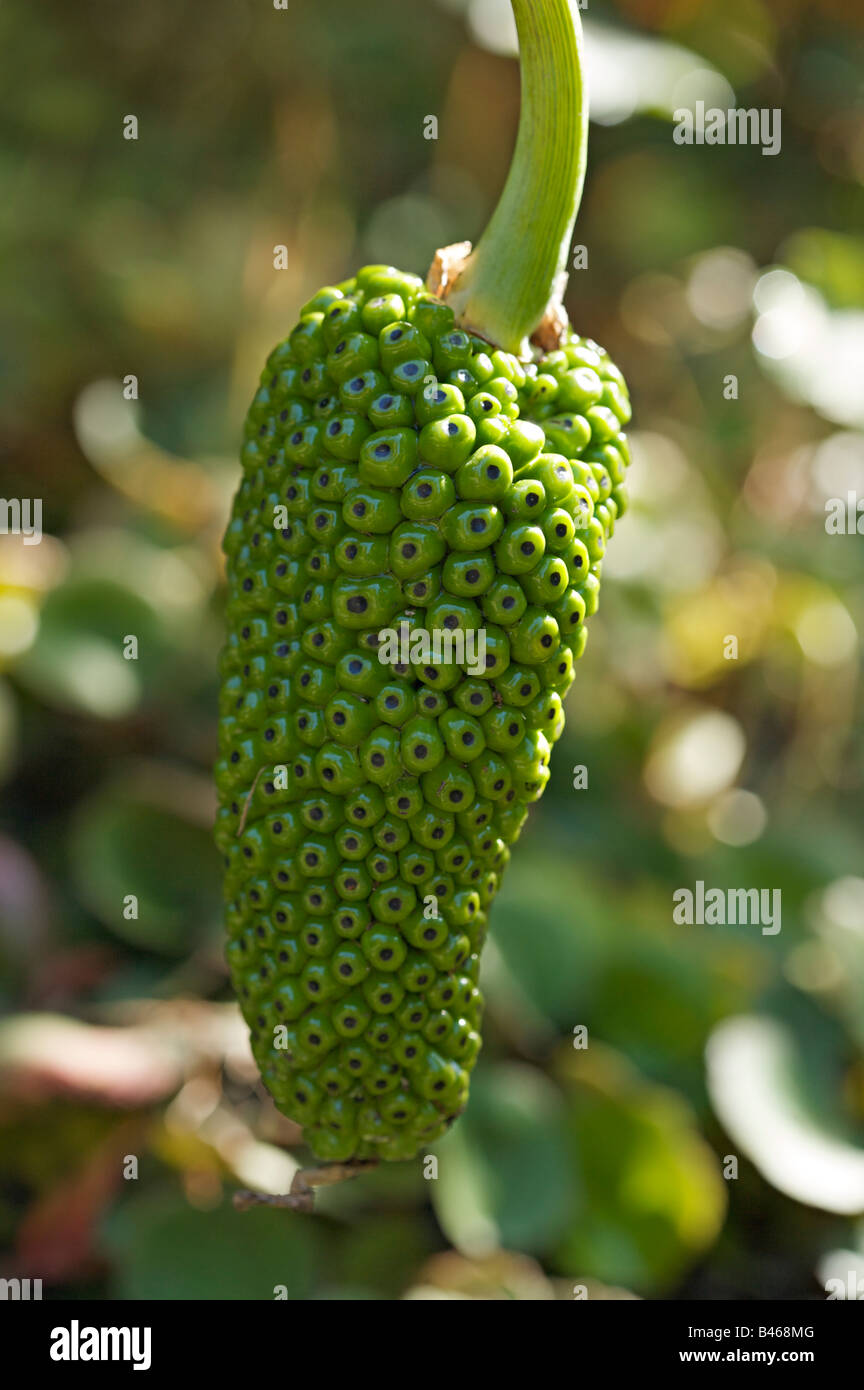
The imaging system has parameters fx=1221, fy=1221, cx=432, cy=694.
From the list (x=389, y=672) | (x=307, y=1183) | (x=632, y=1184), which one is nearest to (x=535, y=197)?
(x=389, y=672)

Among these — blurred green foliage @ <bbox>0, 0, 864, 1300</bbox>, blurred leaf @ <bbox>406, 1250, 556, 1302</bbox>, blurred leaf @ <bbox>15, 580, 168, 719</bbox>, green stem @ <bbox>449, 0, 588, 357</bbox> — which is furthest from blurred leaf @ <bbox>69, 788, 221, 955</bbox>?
green stem @ <bbox>449, 0, 588, 357</bbox>

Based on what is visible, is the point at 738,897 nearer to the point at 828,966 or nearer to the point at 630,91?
the point at 828,966

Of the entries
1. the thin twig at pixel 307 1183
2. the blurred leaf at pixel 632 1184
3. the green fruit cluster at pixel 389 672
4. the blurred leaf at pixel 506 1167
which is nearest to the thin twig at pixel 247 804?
the green fruit cluster at pixel 389 672

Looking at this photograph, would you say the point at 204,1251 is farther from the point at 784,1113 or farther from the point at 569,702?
the point at 569,702

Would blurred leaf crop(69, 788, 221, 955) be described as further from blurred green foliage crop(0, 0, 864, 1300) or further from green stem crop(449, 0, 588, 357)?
green stem crop(449, 0, 588, 357)

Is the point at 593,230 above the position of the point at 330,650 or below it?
above

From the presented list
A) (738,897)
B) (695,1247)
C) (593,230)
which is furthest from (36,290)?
Answer: (695,1247)

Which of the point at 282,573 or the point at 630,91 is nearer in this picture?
the point at 282,573

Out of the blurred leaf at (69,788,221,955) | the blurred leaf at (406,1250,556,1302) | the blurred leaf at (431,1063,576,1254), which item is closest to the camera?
the blurred leaf at (406,1250,556,1302)
